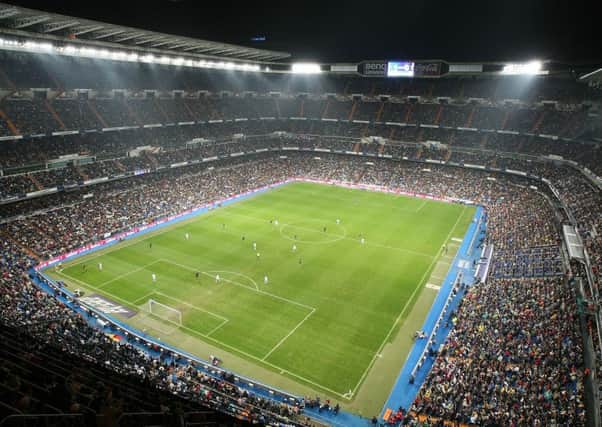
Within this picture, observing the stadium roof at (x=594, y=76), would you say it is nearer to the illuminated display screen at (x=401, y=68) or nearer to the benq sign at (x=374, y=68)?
the illuminated display screen at (x=401, y=68)

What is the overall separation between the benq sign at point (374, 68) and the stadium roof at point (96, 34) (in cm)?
1626

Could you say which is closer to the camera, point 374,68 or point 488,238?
point 488,238

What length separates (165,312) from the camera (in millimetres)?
27812

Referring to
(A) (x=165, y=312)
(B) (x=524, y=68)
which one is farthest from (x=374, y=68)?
(A) (x=165, y=312)

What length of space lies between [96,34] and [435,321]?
136 ft

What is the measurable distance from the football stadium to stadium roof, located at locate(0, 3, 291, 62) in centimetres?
37

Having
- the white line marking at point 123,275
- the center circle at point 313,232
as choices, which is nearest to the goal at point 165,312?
the white line marking at point 123,275

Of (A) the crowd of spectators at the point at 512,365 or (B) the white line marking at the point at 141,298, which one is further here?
(B) the white line marking at the point at 141,298

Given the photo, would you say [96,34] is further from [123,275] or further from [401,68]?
[401,68]

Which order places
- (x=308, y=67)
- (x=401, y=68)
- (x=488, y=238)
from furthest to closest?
(x=308, y=67)
(x=401, y=68)
(x=488, y=238)

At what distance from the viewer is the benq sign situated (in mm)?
65125

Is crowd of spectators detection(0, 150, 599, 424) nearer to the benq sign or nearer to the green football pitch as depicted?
the green football pitch

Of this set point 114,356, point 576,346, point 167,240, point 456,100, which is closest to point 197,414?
point 114,356

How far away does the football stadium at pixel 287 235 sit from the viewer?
1873cm
